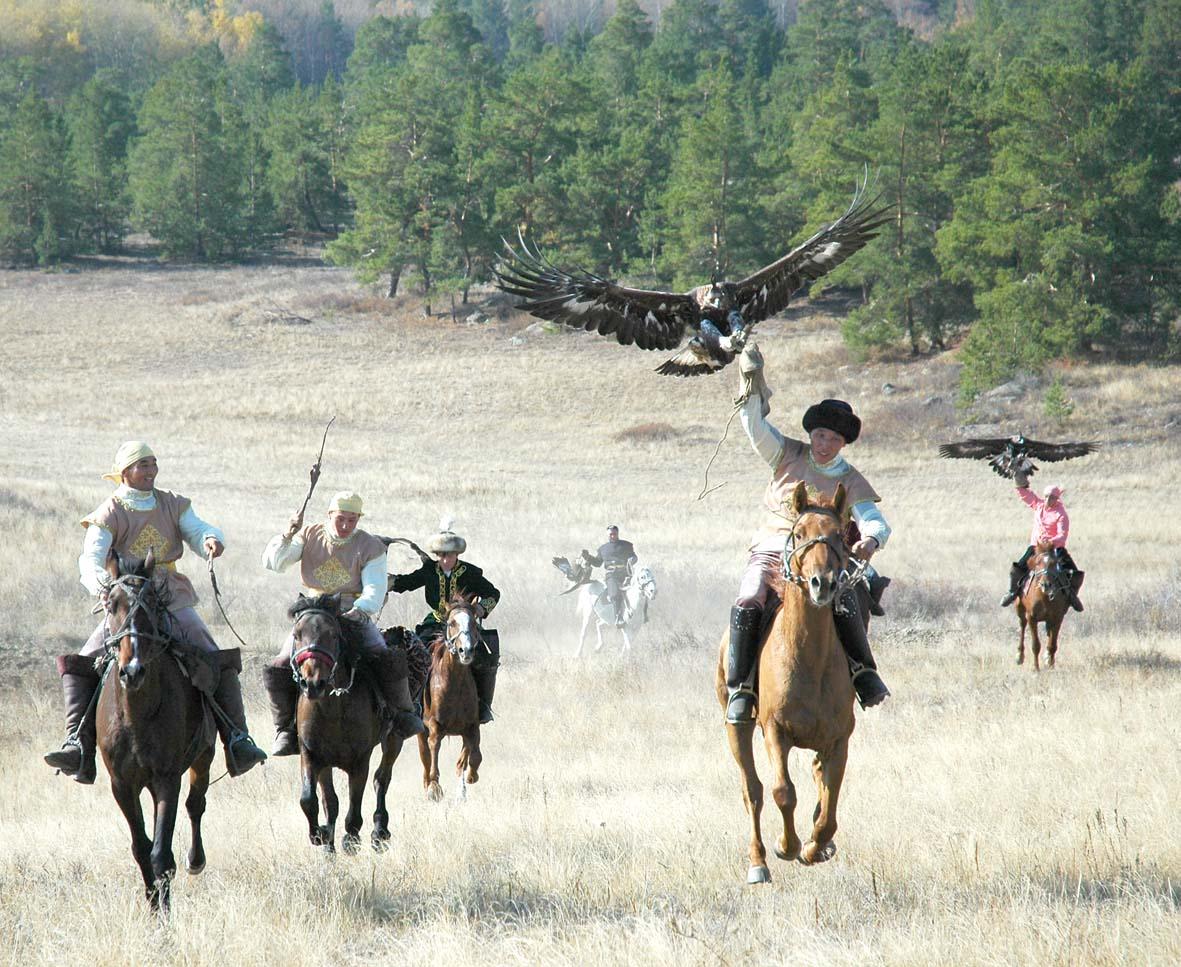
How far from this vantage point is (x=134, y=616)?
7.42 m

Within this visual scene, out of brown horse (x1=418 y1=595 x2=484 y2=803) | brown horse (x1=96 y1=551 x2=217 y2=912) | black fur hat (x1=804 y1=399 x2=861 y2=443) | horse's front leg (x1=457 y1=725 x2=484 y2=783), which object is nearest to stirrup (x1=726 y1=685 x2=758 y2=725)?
black fur hat (x1=804 y1=399 x2=861 y2=443)

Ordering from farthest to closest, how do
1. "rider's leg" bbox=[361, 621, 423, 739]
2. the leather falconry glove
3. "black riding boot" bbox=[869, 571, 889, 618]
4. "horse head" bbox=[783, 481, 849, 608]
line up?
1. "rider's leg" bbox=[361, 621, 423, 739]
2. "black riding boot" bbox=[869, 571, 889, 618]
3. the leather falconry glove
4. "horse head" bbox=[783, 481, 849, 608]

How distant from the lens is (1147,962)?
5559mm

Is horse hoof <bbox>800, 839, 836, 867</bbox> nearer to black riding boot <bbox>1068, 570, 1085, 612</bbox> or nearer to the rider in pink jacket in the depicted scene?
the rider in pink jacket

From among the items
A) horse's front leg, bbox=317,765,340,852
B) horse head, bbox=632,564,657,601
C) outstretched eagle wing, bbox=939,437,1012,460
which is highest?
outstretched eagle wing, bbox=939,437,1012,460

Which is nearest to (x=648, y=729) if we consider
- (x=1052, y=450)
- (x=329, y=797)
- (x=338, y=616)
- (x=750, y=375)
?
(x=329, y=797)

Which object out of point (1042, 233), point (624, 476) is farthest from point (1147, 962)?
point (1042, 233)

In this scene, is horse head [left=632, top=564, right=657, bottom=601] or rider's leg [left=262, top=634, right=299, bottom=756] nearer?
rider's leg [left=262, top=634, right=299, bottom=756]

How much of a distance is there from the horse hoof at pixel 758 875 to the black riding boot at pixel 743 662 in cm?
86

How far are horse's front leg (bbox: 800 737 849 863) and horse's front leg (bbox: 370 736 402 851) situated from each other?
324 centimetres

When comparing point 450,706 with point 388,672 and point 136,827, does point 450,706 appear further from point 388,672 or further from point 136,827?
point 136,827

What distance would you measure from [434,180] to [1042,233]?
101ft

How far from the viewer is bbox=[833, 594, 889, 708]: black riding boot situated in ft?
Answer: 25.9

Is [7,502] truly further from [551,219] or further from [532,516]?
[551,219]
